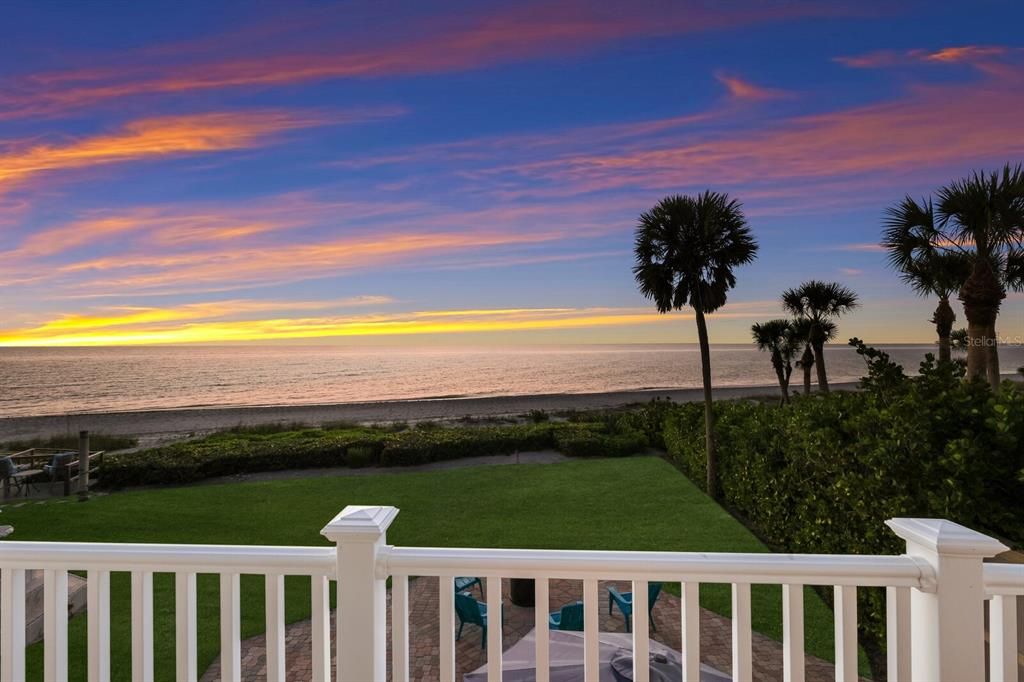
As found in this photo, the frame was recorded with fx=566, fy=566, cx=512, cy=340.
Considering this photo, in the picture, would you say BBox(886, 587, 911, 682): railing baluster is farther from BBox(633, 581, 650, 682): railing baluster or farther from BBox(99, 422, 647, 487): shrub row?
BBox(99, 422, 647, 487): shrub row

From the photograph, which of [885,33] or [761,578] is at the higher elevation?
[885,33]

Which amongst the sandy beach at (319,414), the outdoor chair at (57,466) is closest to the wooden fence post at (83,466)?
the outdoor chair at (57,466)

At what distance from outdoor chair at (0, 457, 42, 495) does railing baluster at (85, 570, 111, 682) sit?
11835mm

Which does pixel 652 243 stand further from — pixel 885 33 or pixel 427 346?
pixel 427 346

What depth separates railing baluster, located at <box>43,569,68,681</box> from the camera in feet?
5.67

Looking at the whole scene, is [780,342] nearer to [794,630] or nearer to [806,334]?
[806,334]

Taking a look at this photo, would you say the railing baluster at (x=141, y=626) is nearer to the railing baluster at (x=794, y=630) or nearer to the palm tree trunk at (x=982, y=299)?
the railing baluster at (x=794, y=630)

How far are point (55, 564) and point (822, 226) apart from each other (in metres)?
16.5

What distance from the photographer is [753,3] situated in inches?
322

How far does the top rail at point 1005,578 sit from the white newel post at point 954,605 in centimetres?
4

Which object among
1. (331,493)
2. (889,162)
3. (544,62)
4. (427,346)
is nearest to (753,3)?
(544,62)

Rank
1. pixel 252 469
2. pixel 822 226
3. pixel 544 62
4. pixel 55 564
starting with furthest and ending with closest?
pixel 822 226
pixel 252 469
pixel 544 62
pixel 55 564

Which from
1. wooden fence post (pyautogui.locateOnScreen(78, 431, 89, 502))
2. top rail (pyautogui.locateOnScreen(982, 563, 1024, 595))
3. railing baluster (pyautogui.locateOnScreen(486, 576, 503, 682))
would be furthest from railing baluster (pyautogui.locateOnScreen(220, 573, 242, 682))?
wooden fence post (pyautogui.locateOnScreen(78, 431, 89, 502))

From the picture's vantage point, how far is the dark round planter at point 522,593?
5516 mm
